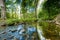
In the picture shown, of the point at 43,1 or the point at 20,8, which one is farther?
the point at 20,8

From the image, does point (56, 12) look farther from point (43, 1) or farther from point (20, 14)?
point (20, 14)

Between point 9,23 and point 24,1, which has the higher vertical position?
point 24,1

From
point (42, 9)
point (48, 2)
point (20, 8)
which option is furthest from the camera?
point (20, 8)

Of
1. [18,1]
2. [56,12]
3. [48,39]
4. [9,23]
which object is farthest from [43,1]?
[48,39]

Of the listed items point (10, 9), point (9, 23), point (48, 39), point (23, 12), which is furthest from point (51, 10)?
point (48, 39)

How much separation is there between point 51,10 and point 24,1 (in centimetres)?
272

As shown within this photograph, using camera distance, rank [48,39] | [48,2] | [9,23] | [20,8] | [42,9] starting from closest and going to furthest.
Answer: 1. [48,39]
2. [9,23]
3. [42,9]
4. [48,2]
5. [20,8]

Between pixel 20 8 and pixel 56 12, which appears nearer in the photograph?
pixel 56 12

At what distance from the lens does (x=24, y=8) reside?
1252cm

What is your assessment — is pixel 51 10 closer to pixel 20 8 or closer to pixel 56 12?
pixel 56 12

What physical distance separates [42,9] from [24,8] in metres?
2.29

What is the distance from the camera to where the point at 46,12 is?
1076 centimetres

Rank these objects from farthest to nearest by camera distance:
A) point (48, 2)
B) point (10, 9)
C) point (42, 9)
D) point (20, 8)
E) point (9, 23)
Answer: point (10, 9), point (20, 8), point (48, 2), point (42, 9), point (9, 23)

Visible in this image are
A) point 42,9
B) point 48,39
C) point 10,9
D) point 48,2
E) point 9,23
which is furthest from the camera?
point 10,9
